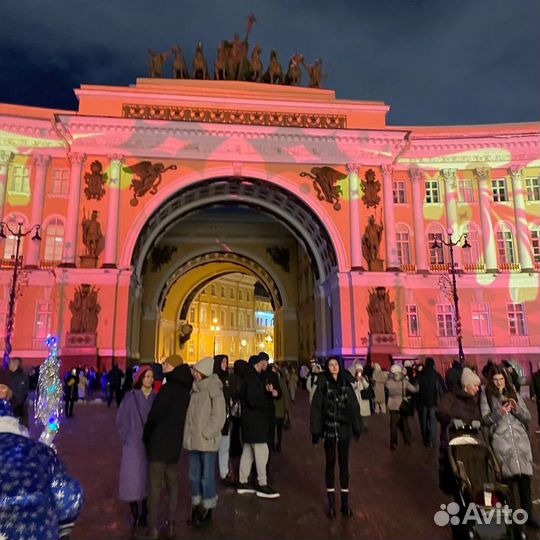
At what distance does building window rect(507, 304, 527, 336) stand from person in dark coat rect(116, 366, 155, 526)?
24303 millimetres

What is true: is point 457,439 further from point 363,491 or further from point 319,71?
point 319,71

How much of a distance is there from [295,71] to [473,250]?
14.3 meters

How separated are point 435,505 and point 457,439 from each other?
76.0 inches

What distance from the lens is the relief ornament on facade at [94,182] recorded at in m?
23.6

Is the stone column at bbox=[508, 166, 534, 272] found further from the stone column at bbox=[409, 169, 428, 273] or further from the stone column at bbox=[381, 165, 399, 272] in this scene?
the stone column at bbox=[381, 165, 399, 272]

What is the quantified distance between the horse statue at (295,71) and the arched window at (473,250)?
12.9 m

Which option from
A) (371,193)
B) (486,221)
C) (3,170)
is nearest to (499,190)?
(486,221)

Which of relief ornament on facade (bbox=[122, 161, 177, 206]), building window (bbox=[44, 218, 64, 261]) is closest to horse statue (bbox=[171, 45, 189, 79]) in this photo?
relief ornament on facade (bbox=[122, 161, 177, 206])

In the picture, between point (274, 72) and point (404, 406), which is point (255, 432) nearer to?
point (404, 406)

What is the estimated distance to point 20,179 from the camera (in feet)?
79.3

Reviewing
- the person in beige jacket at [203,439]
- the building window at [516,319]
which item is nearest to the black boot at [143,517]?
the person in beige jacket at [203,439]

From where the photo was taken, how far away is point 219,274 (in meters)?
41.0

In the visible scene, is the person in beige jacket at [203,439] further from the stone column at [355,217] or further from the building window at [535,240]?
the building window at [535,240]

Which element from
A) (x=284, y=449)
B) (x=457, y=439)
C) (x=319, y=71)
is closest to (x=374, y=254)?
(x=319, y=71)
